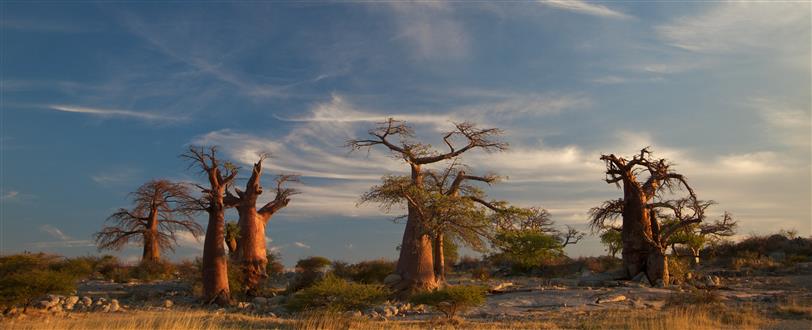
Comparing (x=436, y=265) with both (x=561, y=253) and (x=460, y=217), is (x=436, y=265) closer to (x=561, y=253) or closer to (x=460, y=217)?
(x=460, y=217)

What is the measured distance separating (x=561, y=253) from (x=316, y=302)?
17.0 metres

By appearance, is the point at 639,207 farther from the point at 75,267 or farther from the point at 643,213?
the point at 75,267

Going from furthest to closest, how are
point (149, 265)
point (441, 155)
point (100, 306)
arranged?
point (149, 265), point (441, 155), point (100, 306)

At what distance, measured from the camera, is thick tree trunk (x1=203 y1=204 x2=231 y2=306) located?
17.1 metres

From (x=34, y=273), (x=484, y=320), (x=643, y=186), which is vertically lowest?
(x=484, y=320)

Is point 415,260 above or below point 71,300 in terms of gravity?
above

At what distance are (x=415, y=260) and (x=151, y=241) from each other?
16.8 meters

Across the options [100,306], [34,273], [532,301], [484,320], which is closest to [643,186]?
[532,301]

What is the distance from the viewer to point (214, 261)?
17.1 meters

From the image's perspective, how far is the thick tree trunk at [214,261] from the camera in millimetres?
17078

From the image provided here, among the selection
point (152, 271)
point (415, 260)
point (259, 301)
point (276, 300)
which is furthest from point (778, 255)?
point (152, 271)

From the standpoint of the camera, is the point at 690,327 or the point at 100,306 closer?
the point at 690,327

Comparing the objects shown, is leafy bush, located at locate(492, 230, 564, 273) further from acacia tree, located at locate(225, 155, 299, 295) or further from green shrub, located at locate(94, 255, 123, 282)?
green shrub, located at locate(94, 255, 123, 282)

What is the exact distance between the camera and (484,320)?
44.4ft
